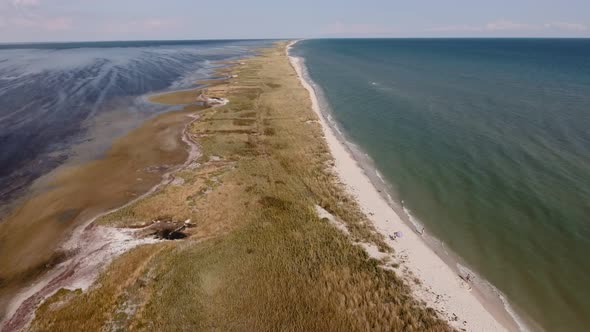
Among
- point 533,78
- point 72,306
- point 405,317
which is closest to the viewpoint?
point 405,317

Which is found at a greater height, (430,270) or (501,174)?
(501,174)

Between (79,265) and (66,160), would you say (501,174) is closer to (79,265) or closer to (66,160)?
(79,265)

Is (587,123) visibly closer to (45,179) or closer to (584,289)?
(584,289)

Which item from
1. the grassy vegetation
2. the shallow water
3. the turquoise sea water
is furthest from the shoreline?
the shallow water

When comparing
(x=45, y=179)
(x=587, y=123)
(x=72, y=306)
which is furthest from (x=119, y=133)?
(x=587, y=123)

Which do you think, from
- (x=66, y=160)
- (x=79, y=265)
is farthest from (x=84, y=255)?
(x=66, y=160)

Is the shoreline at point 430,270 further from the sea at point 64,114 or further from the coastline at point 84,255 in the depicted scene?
the sea at point 64,114
